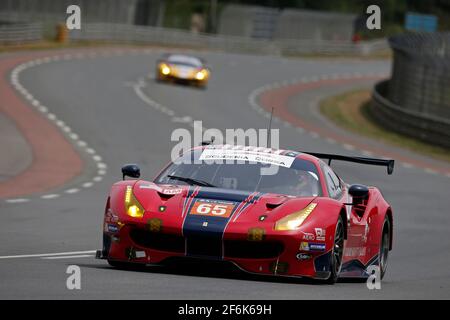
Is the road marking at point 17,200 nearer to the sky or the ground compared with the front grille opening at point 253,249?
nearer to the ground

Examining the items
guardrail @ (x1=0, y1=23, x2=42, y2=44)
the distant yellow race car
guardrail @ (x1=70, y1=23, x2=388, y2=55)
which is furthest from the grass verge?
guardrail @ (x1=70, y1=23, x2=388, y2=55)

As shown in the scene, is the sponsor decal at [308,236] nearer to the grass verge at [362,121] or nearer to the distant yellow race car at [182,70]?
the grass verge at [362,121]

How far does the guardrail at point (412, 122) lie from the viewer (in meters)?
34.5

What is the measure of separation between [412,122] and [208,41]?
134ft

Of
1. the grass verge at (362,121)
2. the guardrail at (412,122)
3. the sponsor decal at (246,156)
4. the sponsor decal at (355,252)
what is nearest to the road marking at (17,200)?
the sponsor decal at (246,156)

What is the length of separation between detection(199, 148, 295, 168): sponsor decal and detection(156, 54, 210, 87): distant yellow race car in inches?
1387

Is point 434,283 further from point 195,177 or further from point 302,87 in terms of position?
point 302,87

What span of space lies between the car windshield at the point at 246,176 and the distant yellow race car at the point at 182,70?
116ft

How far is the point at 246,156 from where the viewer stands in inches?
453

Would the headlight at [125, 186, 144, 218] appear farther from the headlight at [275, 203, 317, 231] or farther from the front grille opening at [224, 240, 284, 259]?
the headlight at [275, 203, 317, 231]

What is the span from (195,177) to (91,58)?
4369 cm

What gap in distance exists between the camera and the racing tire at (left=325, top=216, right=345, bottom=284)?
1014 cm
